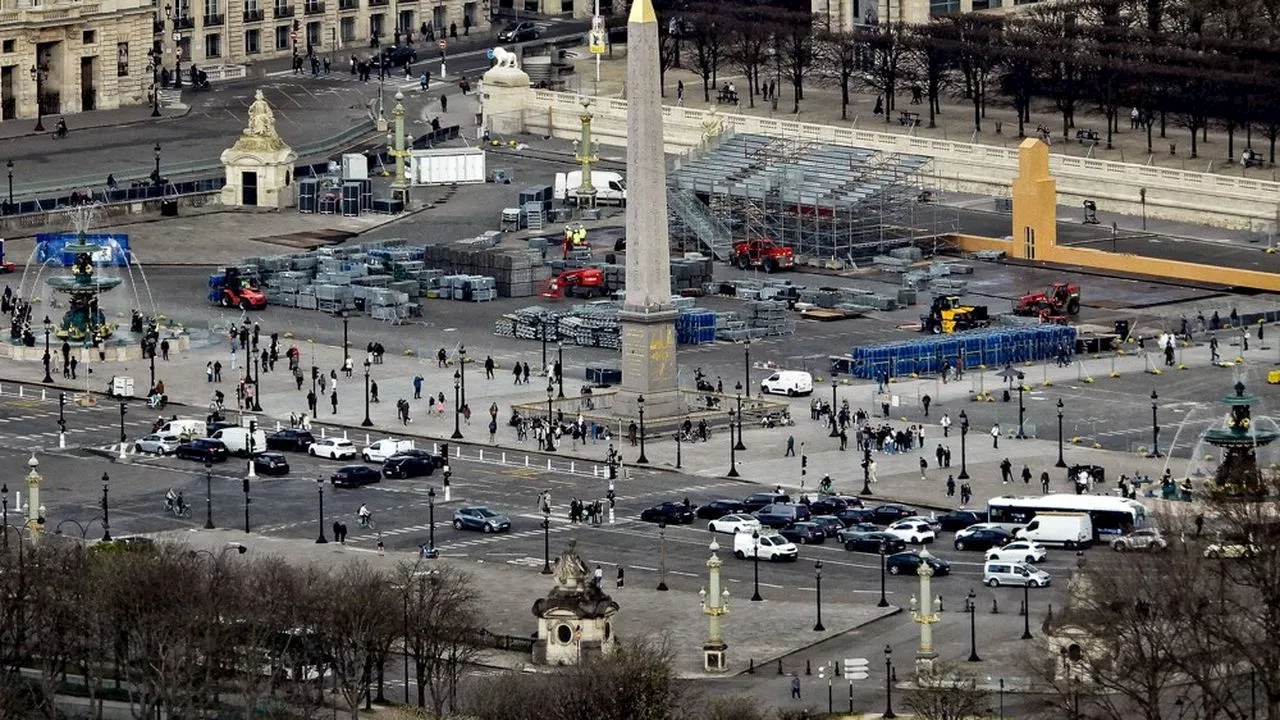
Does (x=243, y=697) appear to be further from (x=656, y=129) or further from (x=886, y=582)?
(x=656, y=129)

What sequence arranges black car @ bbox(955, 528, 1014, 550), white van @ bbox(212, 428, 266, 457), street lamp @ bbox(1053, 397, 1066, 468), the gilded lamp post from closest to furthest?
1. the gilded lamp post
2. black car @ bbox(955, 528, 1014, 550)
3. street lamp @ bbox(1053, 397, 1066, 468)
4. white van @ bbox(212, 428, 266, 457)

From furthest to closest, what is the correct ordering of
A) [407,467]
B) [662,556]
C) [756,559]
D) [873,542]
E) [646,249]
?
[646,249], [407,467], [873,542], [662,556], [756,559]

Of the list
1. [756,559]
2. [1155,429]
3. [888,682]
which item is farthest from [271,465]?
[888,682]

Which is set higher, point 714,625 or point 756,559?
point 756,559

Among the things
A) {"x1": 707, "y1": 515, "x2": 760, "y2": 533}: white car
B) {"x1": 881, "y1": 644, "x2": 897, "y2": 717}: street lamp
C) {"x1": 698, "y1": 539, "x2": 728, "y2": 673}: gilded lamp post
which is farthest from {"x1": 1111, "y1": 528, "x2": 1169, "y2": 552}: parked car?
{"x1": 698, "y1": 539, "x2": 728, "y2": 673}: gilded lamp post

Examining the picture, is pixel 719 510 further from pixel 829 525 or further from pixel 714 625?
pixel 714 625

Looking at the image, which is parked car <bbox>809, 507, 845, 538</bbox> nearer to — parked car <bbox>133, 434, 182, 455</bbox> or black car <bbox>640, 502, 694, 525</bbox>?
black car <bbox>640, 502, 694, 525</bbox>

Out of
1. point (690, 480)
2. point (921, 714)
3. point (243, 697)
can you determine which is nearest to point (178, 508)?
point (690, 480)
